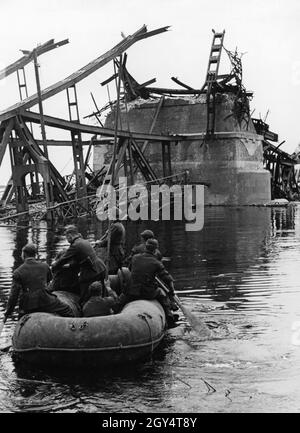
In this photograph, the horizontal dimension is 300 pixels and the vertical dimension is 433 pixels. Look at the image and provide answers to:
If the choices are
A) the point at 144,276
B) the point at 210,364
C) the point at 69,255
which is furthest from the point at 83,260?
the point at 210,364

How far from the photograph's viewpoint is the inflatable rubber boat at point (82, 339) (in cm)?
1028

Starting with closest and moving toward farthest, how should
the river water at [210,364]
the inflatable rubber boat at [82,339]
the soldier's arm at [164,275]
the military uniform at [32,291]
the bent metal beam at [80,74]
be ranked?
the river water at [210,364]
the inflatable rubber boat at [82,339]
the military uniform at [32,291]
the soldier's arm at [164,275]
the bent metal beam at [80,74]

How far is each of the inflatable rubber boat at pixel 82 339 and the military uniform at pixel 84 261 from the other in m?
1.57

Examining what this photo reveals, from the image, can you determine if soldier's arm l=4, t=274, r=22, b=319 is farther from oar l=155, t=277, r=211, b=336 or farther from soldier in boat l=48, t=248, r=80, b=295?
oar l=155, t=277, r=211, b=336

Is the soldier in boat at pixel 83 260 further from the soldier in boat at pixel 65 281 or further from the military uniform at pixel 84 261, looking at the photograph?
the soldier in boat at pixel 65 281

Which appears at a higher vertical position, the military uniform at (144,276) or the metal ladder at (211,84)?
the metal ladder at (211,84)

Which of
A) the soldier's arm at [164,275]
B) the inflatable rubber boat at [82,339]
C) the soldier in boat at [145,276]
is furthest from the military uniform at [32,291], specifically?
the soldier's arm at [164,275]

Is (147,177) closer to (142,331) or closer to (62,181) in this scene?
(62,181)

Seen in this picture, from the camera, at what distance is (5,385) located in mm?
9875

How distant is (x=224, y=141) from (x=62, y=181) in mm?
15033

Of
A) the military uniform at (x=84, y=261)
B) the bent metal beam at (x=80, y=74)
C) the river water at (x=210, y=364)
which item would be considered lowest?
the river water at (x=210, y=364)

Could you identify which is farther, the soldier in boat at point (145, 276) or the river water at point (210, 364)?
the soldier in boat at point (145, 276)

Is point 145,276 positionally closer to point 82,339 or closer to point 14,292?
point 14,292

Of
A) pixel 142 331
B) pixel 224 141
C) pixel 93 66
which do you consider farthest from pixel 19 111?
pixel 142 331
